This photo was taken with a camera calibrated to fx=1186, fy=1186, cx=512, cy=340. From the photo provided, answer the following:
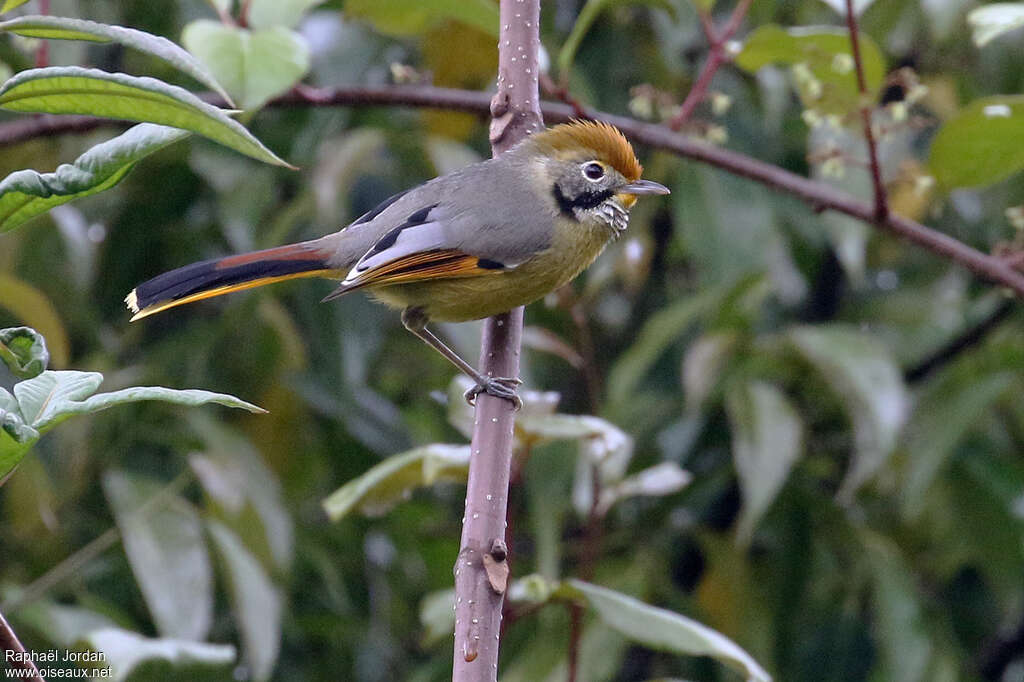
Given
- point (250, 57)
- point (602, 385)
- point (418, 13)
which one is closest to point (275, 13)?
point (250, 57)

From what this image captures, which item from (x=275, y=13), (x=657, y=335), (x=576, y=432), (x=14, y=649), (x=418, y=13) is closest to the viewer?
(x=14, y=649)

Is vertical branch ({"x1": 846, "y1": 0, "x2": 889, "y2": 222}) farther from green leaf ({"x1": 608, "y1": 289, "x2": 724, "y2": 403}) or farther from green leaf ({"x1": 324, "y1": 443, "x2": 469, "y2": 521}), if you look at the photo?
green leaf ({"x1": 324, "y1": 443, "x2": 469, "y2": 521})

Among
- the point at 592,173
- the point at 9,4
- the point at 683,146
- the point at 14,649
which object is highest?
the point at 592,173

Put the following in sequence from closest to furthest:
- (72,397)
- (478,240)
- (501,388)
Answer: (72,397) → (501,388) → (478,240)

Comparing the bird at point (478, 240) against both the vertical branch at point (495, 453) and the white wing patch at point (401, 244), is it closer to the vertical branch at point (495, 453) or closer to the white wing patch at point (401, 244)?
the white wing patch at point (401, 244)

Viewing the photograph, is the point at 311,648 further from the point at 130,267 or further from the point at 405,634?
the point at 130,267

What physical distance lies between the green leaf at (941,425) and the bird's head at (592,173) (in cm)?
94

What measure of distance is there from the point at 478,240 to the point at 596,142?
40 cm

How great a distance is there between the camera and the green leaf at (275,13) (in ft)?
7.98

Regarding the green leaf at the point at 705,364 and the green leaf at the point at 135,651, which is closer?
the green leaf at the point at 135,651

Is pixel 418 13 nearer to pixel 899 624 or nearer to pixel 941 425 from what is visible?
pixel 941 425

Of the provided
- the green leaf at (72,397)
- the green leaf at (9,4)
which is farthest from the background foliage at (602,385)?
the green leaf at (72,397)

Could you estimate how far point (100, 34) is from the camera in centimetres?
120

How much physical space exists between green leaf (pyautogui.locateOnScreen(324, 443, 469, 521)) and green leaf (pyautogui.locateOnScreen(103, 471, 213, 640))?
0.68m
